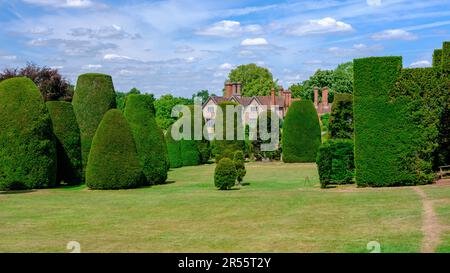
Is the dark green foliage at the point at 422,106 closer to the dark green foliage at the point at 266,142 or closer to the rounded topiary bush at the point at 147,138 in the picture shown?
the rounded topiary bush at the point at 147,138

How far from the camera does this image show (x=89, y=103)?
27531 millimetres

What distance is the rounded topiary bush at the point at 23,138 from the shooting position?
23766 millimetres

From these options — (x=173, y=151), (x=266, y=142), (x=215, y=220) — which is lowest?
(x=215, y=220)

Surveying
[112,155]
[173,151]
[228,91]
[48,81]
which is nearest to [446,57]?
[112,155]

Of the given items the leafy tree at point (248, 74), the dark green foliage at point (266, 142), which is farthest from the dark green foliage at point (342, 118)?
the leafy tree at point (248, 74)

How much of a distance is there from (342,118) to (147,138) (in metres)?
19.3

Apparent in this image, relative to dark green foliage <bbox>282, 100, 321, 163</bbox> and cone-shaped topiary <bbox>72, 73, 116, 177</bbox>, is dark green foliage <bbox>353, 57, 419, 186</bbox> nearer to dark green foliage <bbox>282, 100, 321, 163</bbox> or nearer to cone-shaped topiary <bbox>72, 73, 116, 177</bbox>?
cone-shaped topiary <bbox>72, 73, 116, 177</bbox>

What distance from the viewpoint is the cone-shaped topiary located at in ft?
90.2

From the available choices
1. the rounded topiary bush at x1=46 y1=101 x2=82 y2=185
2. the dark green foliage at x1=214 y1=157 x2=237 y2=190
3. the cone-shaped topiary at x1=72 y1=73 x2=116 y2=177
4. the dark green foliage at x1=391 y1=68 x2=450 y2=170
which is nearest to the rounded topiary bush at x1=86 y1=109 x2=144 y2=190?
the rounded topiary bush at x1=46 y1=101 x2=82 y2=185

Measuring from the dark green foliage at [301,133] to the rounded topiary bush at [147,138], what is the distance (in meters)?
16.6

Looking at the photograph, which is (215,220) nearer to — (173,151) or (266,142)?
(173,151)

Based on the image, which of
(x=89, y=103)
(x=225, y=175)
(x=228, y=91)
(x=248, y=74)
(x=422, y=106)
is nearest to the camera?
(x=422, y=106)

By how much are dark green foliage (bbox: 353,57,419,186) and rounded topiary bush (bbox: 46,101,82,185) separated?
46.3 ft
